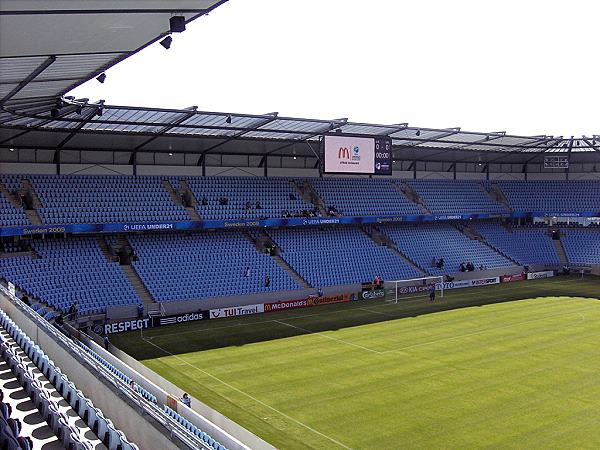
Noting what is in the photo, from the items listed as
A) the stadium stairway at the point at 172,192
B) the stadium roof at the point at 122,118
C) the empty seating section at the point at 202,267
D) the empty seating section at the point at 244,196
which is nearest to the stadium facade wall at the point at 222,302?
the empty seating section at the point at 202,267

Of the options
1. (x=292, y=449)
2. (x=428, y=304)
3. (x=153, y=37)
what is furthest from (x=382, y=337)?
(x=153, y=37)

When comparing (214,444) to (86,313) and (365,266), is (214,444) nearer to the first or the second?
(86,313)

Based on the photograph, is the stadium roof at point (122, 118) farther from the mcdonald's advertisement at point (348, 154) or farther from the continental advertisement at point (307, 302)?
the continental advertisement at point (307, 302)

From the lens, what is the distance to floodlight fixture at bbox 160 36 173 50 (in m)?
18.0

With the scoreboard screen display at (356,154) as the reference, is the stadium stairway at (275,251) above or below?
below

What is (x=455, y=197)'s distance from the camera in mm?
62156

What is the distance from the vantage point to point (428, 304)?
143ft

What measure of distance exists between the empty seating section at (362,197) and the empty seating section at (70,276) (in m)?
21.4

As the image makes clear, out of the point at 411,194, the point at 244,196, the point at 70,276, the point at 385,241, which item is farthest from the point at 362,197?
the point at 70,276

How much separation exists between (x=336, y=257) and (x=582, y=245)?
2892 centimetres

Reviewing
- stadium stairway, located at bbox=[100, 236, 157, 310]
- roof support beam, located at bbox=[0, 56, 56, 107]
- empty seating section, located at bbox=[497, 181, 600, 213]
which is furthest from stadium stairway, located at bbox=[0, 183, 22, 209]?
empty seating section, located at bbox=[497, 181, 600, 213]

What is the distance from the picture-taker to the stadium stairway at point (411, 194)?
193ft

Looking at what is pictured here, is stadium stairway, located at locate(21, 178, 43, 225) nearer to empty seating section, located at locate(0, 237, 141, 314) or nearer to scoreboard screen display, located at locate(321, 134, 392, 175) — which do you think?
empty seating section, located at locate(0, 237, 141, 314)

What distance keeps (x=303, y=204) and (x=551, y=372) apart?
97.2 feet
